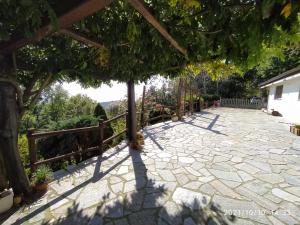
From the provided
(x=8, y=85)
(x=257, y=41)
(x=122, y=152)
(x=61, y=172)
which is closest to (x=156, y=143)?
(x=122, y=152)

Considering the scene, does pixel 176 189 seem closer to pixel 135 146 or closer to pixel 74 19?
pixel 135 146

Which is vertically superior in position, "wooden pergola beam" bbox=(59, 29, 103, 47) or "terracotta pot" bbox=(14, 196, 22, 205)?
"wooden pergola beam" bbox=(59, 29, 103, 47)

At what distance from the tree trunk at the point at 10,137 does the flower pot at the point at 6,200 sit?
0.64ft

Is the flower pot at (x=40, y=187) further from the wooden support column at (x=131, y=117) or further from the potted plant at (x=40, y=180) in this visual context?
the wooden support column at (x=131, y=117)

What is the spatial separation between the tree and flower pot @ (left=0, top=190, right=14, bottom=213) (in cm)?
22

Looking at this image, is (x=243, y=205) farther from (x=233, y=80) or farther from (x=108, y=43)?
(x=233, y=80)

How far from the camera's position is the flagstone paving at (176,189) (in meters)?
2.62

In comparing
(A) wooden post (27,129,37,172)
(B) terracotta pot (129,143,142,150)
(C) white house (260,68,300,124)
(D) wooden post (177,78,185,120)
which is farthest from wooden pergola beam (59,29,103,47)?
(C) white house (260,68,300,124)

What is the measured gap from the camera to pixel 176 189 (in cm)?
332

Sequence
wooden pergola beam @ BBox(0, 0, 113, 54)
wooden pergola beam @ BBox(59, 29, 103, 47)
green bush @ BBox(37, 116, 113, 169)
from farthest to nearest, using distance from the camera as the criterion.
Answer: green bush @ BBox(37, 116, 113, 169) → wooden pergola beam @ BBox(59, 29, 103, 47) → wooden pergola beam @ BBox(0, 0, 113, 54)

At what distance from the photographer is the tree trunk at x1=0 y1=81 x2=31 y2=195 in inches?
108

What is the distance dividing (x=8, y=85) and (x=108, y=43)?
1.63m

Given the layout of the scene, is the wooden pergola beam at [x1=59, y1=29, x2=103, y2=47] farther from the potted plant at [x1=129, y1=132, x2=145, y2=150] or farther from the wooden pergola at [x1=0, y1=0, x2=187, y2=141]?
the potted plant at [x1=129, y1=132, x2=145, y2=150]

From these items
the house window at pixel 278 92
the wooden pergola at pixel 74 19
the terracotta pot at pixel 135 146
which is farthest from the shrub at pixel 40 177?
the house window at pixel 278 92
